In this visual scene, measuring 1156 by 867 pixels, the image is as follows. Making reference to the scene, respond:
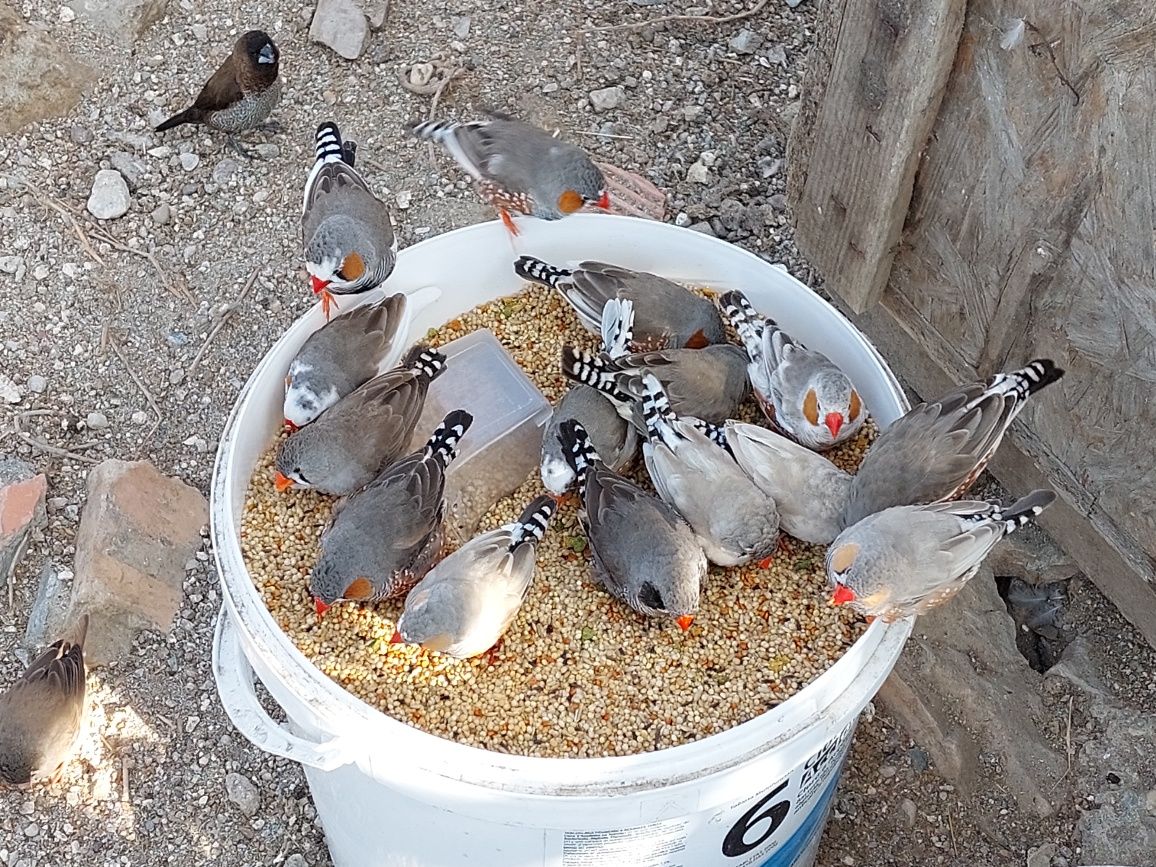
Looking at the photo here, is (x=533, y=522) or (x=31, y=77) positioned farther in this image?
(x=31, y=77)

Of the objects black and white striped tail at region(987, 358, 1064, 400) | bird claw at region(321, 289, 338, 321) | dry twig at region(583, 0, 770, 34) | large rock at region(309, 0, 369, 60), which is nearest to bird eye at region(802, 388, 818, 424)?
black and white striped tail at region(987, 358, 1064, 400)

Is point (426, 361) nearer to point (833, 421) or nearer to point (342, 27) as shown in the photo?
point (833, 421)

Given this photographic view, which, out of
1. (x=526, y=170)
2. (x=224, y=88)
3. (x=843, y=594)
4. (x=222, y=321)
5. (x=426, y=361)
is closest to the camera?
(x=843, y=594)

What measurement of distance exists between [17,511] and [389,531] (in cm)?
195

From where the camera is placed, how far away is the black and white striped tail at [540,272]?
3344 mm

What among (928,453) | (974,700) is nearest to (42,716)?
(928,453)

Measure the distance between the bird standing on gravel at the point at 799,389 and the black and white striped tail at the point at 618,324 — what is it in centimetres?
30

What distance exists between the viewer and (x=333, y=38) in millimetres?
5270

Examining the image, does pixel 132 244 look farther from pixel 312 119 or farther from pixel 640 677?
pixel 640 677

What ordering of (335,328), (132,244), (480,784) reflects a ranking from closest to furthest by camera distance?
(480,784) → (335,328) → (132,244)

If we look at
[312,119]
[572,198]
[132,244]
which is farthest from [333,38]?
[572,198]

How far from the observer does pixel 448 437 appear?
3.03 meters

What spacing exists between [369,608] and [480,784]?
0.61m

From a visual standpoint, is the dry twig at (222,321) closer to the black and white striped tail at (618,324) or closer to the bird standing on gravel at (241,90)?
the bird standing on gravel at (241,90)
